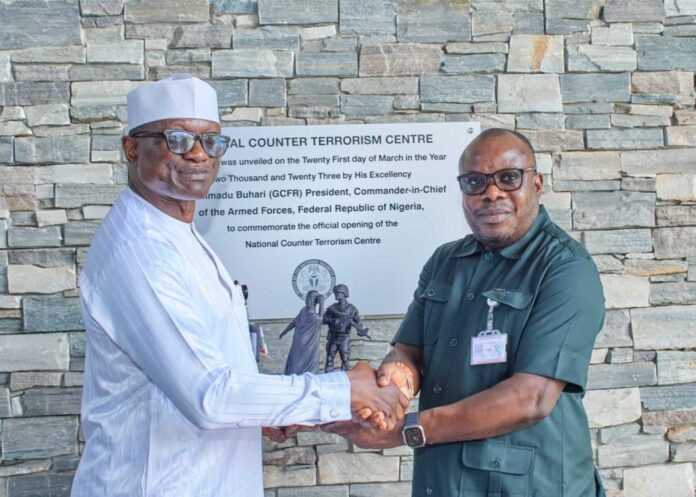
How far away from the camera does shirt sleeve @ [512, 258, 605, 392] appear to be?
210 centimetres

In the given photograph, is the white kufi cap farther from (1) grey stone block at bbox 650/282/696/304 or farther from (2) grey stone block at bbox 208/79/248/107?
(1) grey stone block at bbox 650/282/696/304

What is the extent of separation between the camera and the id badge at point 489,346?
2.18 meters

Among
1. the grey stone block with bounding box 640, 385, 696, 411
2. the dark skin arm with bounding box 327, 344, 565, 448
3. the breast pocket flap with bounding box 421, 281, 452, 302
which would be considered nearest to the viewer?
the dark skin arm with bounding box 327, 344, 565, 448

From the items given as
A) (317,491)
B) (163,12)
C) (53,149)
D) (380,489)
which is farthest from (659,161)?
(53,149)

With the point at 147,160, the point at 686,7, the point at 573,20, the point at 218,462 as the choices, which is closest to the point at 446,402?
the point at 218,462

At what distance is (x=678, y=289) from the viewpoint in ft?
12.1

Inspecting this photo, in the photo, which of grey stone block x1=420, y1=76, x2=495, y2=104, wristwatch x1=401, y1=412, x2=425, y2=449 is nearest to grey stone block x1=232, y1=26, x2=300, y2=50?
grey stone block x1=420, y1=76, x2=495, y2=104

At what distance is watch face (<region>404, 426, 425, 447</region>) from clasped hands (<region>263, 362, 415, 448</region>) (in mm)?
137

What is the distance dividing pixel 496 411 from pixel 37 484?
7.75ft

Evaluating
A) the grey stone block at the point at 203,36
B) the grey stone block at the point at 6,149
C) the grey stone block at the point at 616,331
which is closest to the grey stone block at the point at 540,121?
the grey stone block at the point at 616,331

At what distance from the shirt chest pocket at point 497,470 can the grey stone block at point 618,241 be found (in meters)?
1.75

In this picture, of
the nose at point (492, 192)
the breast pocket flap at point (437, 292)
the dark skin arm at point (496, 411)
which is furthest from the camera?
the breast pocket flap at point (437, 292)

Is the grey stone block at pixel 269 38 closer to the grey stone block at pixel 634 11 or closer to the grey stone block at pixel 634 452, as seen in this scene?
the grey stone block at pixel 634 11

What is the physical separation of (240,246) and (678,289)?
207 cm
